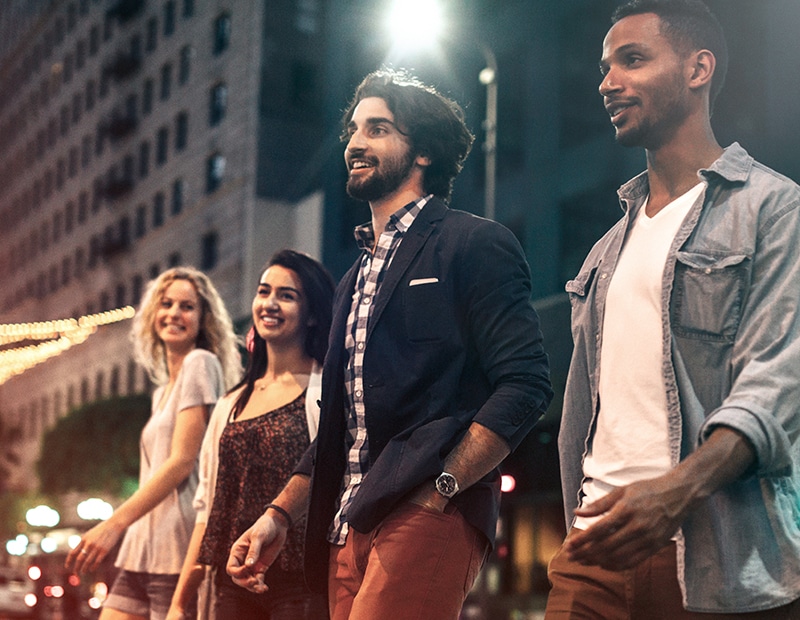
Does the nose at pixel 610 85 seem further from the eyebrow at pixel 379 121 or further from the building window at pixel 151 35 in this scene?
the building window at pixel 151 35

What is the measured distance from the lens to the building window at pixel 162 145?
163 feet

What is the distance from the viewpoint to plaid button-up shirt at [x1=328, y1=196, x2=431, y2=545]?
11.8ft

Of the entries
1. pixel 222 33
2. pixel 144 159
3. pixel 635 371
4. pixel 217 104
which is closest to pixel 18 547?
pixel 635 371

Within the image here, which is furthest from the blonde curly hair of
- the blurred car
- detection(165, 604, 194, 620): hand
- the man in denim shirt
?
the blurred car

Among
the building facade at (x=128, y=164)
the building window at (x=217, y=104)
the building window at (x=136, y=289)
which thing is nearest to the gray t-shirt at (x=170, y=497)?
the building facade at (x=128, y=164)

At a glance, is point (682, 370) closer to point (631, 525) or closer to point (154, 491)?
point (631, 525)

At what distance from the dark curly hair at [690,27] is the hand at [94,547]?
3370mm

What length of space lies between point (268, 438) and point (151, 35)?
165 feet

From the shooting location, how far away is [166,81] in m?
50.3

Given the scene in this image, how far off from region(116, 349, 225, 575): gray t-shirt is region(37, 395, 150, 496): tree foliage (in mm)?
32750

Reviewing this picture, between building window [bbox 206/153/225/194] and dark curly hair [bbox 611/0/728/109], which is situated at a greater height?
building window [bbox 206/153/225/194]

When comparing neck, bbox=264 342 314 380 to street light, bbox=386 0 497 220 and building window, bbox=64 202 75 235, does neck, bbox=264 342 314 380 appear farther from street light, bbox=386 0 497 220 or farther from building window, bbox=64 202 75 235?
building window, bbox=64 202 75 235

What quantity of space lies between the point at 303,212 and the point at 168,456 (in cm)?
3287

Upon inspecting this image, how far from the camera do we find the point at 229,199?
43.0m
